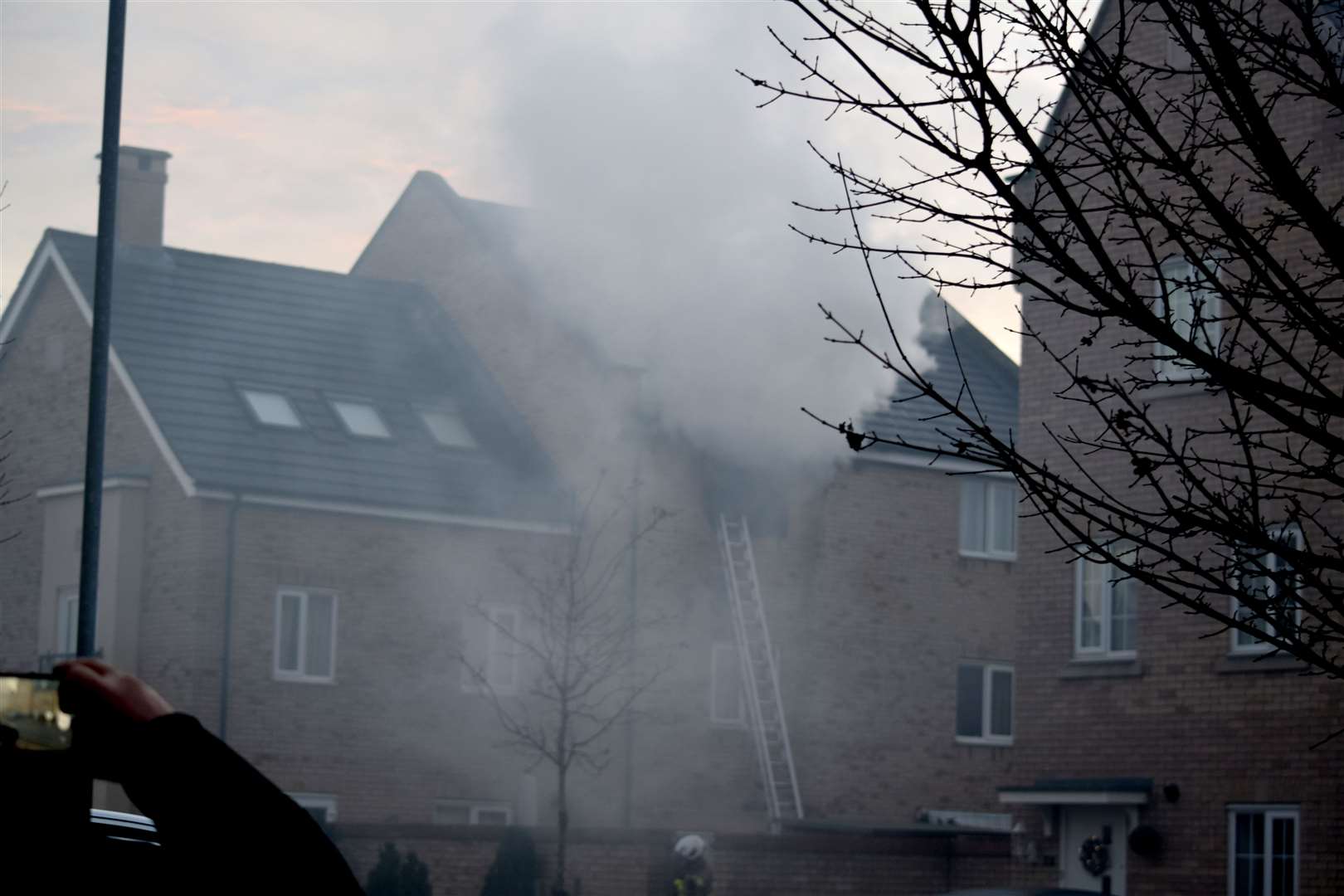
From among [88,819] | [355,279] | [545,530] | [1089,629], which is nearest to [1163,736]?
[1089,629]

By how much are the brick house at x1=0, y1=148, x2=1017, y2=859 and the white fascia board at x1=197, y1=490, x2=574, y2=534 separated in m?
0.04

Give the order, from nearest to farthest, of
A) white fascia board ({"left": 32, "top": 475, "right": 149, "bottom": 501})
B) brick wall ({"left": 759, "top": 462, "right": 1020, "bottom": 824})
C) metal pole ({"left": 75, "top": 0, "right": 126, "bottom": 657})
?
metal pole ({"left": 75, "top": 0, "right": 126, "bottom": 657})
white fascia board ({"left": 32, "top": 475, "right": 149, "bottom": 501})
brick wall ({"left": 759, "top": 462, "right": 1020, "bottom": 824})

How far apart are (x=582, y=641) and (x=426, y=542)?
8.96 feet

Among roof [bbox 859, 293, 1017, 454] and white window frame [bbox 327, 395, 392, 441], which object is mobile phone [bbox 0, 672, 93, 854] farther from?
roof [bbox 859, 293, 1017, 454]

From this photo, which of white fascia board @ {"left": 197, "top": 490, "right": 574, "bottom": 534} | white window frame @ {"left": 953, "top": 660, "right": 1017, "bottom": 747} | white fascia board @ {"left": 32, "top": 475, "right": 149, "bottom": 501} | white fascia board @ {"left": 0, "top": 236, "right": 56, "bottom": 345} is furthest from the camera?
white window frame @ {"left": 953, "top": 660, "right": 1017, "bottom": 747}

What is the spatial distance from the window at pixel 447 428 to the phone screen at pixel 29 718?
26998mm

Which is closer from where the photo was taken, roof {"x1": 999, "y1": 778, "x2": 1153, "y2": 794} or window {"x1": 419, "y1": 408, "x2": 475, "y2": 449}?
roof {"x1": 999, "y1": 778, "x2": 1153, "y2": 794}

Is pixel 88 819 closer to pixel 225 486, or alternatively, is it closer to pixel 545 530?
pixel 225 486

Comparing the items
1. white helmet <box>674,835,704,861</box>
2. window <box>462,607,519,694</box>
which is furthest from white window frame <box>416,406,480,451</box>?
white helmet <box>674,835,704,861</box>

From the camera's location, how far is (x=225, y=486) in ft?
83.0

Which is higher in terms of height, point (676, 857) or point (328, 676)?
point (328, 676)

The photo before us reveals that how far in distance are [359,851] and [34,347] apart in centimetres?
1161

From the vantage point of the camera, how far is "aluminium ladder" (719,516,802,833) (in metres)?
28.5

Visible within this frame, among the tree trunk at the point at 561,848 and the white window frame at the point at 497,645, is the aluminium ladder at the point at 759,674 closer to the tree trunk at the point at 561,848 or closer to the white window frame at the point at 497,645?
the white window frame at the point at 497,645
